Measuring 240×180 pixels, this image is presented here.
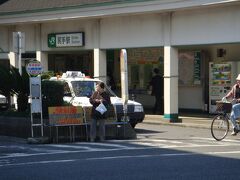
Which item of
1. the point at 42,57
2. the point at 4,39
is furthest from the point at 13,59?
the point at 42,57

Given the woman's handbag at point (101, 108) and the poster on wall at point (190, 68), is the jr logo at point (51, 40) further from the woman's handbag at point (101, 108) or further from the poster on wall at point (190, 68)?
the woman's handbag at point (101, 108)

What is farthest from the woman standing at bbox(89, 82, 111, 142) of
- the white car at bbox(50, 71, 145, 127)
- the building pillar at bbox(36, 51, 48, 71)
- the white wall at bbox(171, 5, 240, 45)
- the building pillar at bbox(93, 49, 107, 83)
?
the building pillar at bbox(36, 51, 48, 71)

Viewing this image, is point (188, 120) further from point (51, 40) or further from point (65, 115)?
point (51, 40)

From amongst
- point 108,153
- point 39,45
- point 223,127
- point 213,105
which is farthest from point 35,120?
point 39,45

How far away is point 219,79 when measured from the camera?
23172mm

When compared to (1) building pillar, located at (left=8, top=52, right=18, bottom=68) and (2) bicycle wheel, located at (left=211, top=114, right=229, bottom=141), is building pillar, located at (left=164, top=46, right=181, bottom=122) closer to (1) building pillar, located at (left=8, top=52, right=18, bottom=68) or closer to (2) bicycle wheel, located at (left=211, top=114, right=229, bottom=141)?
(2) bicycle wheel, located at (left=211, top=114, right=229, bottom=141)

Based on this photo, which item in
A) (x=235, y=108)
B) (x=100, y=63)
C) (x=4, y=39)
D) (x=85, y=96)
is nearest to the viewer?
(x=235, y=108)

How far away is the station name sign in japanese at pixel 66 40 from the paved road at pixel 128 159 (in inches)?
373

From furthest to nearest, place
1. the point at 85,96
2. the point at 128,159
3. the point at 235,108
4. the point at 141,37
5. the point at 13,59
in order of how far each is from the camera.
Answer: the point at 13,59, the point at 141,37, the point at 85,96, the point at 235,108, the point at 128,159

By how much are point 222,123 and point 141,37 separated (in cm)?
771

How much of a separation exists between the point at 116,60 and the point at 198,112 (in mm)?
6344

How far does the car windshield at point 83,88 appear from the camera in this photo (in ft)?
62.3

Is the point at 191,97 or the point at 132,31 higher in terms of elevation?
the point at 132,31

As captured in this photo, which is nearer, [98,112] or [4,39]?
[98,112]
